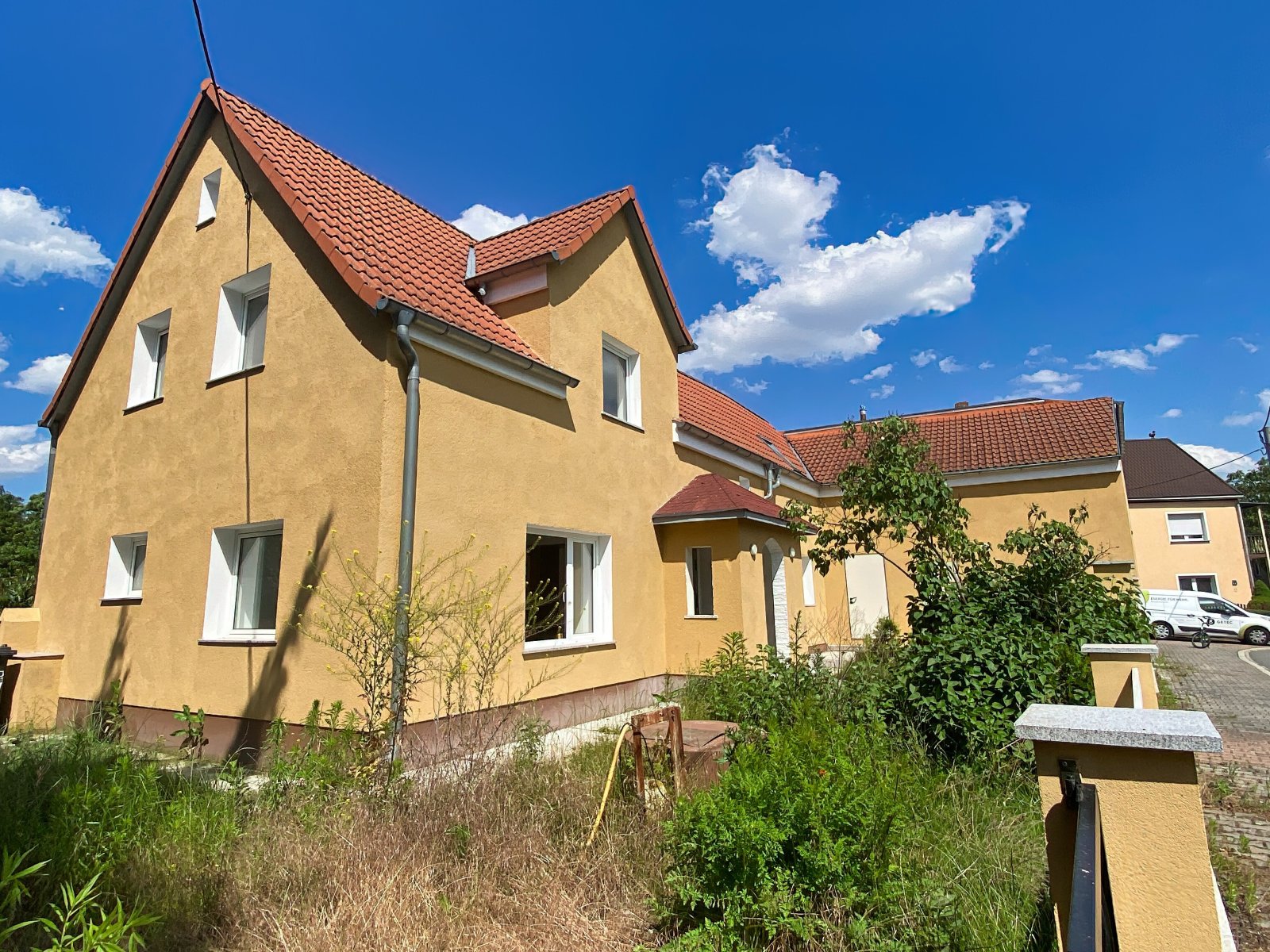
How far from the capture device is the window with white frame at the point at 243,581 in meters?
7.75

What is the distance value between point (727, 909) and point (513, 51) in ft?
27.5

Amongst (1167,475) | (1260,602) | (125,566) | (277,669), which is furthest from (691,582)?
(1167,475)

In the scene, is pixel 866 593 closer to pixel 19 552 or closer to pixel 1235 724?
pixel 1235 724

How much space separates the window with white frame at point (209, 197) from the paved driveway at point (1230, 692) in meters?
12.7

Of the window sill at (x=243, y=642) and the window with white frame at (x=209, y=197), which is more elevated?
the window with white frame at (x=209, y=197)

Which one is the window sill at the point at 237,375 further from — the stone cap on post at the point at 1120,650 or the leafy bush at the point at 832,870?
the stone cap on post at the point at 1120,650

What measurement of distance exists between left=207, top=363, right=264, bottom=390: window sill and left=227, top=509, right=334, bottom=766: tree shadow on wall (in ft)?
7.53

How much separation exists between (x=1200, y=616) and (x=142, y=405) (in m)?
30.7

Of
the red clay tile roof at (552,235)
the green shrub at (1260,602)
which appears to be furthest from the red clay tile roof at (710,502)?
the green shrub at (1260,602)

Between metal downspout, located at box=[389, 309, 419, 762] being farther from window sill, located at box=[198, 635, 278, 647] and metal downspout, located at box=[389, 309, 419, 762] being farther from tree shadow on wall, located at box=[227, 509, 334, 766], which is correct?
window sill, located at box=[198, 635, 278, 647]

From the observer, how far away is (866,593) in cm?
1845

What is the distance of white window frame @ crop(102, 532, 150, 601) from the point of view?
9297mm

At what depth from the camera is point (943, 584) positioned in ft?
22.0

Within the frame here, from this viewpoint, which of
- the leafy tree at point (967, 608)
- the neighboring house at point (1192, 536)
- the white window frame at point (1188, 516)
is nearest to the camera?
the leafy tree at point (967, 608)
